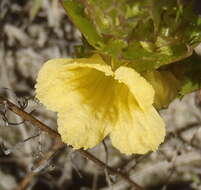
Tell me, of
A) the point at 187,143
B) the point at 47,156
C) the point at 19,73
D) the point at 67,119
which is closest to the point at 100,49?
the point at 67,119

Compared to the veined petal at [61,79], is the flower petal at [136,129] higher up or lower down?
lower down

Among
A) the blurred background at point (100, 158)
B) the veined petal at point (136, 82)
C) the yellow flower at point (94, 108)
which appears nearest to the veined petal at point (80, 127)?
the yellow flower at point (94, 108)

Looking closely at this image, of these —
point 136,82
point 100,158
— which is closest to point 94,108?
point 136,82

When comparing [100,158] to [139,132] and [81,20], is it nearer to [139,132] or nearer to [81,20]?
[139,132]

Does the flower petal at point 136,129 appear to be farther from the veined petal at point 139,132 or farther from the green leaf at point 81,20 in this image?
the green leaf at point 81,20

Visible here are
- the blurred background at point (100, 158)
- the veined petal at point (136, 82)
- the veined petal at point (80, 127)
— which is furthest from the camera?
the blurred background at point (100, 158)

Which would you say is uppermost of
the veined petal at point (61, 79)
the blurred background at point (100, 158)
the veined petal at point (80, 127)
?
the blurred background at point (100, 158)

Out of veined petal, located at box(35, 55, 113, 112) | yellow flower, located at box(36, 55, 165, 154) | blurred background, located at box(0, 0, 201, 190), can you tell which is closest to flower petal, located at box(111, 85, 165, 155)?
yellow flower, located at box(36, 55, 165, 154)

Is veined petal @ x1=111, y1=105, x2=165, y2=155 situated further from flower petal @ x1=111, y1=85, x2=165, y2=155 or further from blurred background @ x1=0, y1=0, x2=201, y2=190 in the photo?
blurred background @ x1=0, y1=0, x2=201, y2=190
